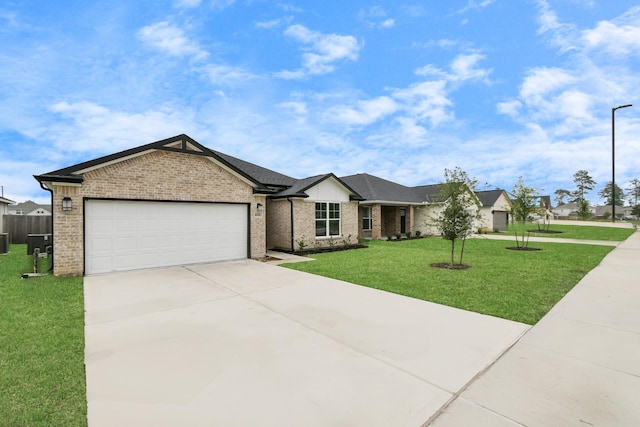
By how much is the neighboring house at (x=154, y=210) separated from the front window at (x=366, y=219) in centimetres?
835

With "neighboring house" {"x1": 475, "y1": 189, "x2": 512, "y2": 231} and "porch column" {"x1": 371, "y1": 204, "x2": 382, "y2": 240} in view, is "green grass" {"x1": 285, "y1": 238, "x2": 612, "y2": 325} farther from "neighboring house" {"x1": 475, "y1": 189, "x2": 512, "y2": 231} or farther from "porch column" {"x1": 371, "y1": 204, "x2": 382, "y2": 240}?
"neighboring house" {"x1": 475, "y1": 189, "x2": 512, "y2": 231}

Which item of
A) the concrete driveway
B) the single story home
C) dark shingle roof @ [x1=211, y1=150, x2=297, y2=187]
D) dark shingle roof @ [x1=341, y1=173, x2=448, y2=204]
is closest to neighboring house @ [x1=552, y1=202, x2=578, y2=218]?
dark shingle roof @ [x1=341, y1=173, x2=448, y2=204]

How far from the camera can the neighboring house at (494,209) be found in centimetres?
2808

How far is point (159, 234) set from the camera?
1009 cm

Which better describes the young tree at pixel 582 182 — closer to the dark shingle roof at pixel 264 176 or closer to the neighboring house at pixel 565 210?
the neighboring house at pixel 565 210

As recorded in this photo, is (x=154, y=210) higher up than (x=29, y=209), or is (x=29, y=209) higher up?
(x=29, y=209)

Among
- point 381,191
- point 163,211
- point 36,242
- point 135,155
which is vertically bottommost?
point 36,242

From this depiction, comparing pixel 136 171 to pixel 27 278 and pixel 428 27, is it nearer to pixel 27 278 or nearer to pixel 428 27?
pixel 27 278

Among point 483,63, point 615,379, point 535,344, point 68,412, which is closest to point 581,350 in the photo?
point 535,344

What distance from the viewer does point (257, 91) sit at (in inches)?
669

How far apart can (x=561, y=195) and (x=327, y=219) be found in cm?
11483

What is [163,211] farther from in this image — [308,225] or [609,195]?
[609,195]

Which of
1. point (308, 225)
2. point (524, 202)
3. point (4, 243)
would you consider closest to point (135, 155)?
point (308, 225)

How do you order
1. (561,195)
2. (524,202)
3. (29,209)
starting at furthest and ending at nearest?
1. (561,195)
2. (29,209)
3. (524,202)
